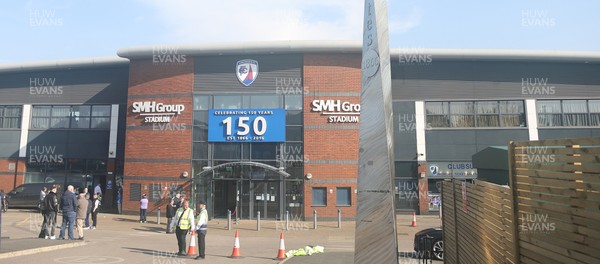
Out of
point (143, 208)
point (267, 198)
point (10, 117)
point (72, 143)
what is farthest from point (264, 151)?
point (10, 117)

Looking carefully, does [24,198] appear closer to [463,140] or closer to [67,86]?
[67,86]

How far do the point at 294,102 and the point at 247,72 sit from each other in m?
3.43

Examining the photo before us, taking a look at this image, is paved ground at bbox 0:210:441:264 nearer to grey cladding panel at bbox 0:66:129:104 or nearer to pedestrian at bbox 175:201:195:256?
pedestrian at bbox 175:201:195:256

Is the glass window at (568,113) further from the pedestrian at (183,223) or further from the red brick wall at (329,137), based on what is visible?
the pedestrian at (183,223)

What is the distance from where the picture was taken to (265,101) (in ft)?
82.8

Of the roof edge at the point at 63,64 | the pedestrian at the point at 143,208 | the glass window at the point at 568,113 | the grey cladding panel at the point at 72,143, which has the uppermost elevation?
the roof edge at the point at 63,64

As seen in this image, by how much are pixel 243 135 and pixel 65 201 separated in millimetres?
12477

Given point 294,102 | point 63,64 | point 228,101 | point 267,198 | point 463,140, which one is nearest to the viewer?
point 267,198

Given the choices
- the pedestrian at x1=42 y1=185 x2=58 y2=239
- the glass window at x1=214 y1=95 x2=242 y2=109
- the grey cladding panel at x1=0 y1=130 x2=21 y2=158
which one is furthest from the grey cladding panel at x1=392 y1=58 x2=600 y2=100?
the grey cladding panel at x1=0 y1=130 x2=21 y2=158

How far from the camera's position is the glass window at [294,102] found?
82.4 ft

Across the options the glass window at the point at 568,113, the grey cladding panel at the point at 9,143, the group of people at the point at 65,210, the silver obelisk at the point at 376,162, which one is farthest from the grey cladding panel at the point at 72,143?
the glass window at the point at 568,113

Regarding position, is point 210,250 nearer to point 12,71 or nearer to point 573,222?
point 573,222

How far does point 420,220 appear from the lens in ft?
78.1

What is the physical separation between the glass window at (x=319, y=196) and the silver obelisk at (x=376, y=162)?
60.8ft
